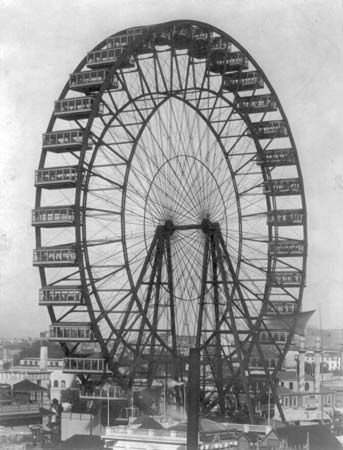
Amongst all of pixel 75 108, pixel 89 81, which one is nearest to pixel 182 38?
pixel 89 81

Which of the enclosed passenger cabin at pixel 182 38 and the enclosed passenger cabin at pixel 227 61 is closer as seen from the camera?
the enclosed passenger cabin at pixel 182 38

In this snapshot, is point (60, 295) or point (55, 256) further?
point (60, 295)

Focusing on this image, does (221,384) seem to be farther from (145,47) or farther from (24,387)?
(24,387)

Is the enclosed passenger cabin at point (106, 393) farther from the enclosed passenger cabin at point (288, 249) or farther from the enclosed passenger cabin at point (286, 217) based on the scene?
the enclosed passenger cabin at point (286, 217)

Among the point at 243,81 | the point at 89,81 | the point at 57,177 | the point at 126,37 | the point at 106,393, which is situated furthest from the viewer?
the point at 243,81

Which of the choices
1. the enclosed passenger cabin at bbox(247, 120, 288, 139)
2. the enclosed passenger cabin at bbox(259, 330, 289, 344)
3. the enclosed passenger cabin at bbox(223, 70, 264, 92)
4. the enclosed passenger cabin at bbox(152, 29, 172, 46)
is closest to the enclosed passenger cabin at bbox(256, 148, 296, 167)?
the enclosed passenger cabin at bbox(247, 120, 288, 139)

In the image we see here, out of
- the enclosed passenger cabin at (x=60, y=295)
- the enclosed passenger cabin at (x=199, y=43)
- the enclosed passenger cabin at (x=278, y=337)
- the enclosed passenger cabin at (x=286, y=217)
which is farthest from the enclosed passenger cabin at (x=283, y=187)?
the enclosed passenger cabin at (x=60, y=295)

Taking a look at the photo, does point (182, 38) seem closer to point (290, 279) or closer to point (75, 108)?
point (75, 108)

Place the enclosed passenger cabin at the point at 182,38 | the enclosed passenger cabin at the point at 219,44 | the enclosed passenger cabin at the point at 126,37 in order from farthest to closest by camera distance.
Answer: the enclosed passenger cabin at the point at 219,44
the enclosed passenger cabin at the point at 182,38
the enclosed passenger cabin at the point at 126,37
